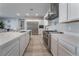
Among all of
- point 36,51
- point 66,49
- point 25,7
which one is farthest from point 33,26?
point 66,49

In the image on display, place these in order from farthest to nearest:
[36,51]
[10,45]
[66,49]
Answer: [36,51] < [66,49] < [10,45]

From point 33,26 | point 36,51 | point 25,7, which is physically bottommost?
point 36,51

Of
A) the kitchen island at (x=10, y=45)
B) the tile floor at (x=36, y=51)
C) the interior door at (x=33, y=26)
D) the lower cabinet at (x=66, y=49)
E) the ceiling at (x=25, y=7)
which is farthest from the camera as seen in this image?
the interior door at (x=33, y=26)

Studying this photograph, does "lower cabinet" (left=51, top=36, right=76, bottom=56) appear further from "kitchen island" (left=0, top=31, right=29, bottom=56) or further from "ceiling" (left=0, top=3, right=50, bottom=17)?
"ceiling" (left=0, top=3, right=50, bottom=17)

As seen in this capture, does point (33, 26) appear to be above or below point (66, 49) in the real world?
above

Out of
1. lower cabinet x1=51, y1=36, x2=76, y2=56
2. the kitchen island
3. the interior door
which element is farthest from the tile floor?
the interior door

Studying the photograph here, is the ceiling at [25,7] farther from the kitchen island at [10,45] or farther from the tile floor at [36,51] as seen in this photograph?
the kitchen island at [10,45]

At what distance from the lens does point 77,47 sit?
1.35m

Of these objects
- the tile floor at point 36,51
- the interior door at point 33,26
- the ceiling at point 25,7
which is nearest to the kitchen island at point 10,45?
the tile floor at point 36,51

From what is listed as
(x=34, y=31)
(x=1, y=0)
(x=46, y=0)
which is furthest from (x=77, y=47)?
(x=34, y=31)

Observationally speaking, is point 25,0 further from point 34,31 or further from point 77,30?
point 34,31

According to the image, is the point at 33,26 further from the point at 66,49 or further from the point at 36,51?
the point at 66,49

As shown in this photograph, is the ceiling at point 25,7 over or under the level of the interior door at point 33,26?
over

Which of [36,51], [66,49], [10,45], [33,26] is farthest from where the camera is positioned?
[33,26]
